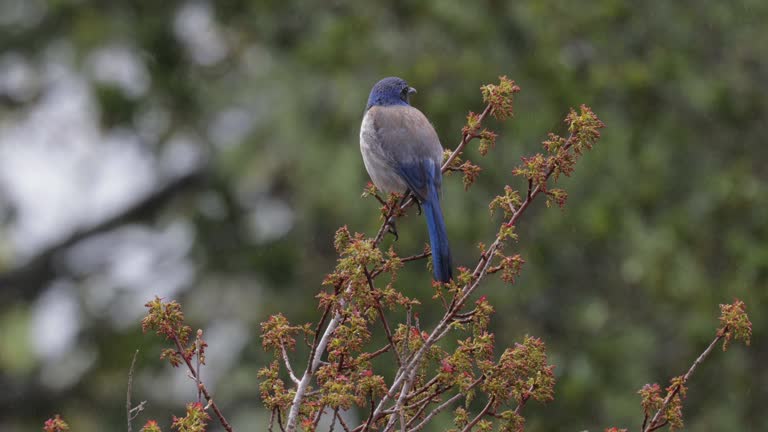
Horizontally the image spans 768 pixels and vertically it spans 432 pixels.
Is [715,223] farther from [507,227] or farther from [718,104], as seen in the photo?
[507,227]

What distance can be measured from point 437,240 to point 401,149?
3.85ft

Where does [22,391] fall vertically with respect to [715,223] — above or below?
above

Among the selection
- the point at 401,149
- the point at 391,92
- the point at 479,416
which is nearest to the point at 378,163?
the point at 401,149

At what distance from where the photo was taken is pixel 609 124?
8547mm

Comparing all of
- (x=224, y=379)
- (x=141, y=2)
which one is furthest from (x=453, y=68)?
(x=141, y=2)

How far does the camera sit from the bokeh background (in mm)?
8031

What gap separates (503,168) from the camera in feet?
26.2

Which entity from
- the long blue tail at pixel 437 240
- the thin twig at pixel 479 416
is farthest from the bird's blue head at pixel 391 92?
the thin twig at pixel 479 416

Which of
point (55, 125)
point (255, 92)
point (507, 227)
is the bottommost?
point (507, 227)

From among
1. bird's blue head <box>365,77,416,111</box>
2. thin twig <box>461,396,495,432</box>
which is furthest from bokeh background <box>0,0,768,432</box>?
thin twig <box>461,396,495,432</box>

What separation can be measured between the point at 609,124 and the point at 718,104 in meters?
0.82

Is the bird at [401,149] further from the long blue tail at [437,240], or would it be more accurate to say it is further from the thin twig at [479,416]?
the thin twig at [479,416]

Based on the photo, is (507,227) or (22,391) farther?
(22,391)

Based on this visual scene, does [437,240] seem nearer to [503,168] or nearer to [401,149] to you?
[401,149]
